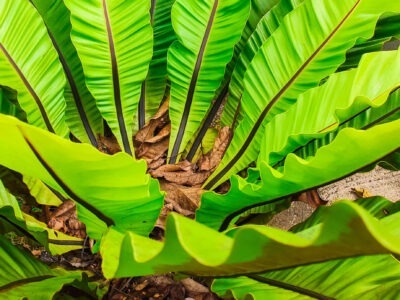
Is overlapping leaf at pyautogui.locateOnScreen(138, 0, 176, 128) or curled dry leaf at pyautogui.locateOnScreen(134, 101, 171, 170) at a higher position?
overlapping leaf at pyautogui.locateOnScreen(138, 0, 176, 128)

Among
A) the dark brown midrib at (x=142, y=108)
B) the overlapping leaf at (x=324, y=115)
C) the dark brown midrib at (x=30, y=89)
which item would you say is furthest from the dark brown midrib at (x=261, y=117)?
the dark brown midrib at (x=30, y=89)

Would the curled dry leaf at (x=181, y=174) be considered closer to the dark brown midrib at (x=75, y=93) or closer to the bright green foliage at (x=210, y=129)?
the bright green foliage at (x=210, y=129)

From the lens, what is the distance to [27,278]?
75 cm

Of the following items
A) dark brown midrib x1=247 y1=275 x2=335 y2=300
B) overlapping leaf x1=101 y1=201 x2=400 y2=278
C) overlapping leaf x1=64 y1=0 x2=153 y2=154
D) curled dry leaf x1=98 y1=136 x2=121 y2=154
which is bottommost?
dark brown midrib x1=247 y1=275 x2=335 y2=300

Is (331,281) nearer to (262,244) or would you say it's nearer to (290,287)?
(290,287)

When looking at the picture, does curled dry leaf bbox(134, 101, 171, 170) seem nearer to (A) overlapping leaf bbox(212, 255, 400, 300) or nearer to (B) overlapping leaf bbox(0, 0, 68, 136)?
(B) overlapping leaf bbox(0, 0, 68, 136)

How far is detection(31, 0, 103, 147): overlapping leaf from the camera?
97 centimetres

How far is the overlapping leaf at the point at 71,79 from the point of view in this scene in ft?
3.18

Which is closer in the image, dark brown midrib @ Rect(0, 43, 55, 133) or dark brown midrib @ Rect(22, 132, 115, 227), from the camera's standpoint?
dark brown midrib @ Rect(22, 132, 115, 227)

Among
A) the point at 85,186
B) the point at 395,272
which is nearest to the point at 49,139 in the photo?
the point at 85,186

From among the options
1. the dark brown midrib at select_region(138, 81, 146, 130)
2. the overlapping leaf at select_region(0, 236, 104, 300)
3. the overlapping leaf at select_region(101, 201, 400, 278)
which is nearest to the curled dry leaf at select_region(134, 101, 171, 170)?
the dark brown midrib at select_region(138, 81, 146, 130)

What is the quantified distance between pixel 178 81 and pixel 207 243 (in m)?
0.69

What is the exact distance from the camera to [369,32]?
32.5 inches

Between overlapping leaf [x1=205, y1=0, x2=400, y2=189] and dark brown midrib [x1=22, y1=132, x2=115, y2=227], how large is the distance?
38cm
